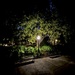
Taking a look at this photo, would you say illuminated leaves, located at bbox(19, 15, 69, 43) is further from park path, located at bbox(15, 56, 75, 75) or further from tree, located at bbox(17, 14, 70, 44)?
park path, located at bbox(15, 56, 75, 75)

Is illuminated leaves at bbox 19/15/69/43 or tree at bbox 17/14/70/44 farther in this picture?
illuminated leaves at bbox 19/15/69/43

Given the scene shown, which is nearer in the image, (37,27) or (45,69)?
(45,69)

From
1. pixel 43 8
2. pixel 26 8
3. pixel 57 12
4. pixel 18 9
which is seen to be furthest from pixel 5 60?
pixel 57 12

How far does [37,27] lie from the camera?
61.1 ft

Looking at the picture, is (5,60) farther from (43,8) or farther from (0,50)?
(43,8)

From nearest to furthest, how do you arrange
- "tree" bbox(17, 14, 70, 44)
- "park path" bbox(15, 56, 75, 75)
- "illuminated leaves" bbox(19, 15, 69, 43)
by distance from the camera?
"park path" bbox(15, 56, 75, 75)
"tree" bbox(17, 14, 70, 44)
"illuminated leaves" bbox(19, 15, 69, 43)

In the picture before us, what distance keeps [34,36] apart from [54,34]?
3.90 m

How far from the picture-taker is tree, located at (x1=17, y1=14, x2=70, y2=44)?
53.9ft

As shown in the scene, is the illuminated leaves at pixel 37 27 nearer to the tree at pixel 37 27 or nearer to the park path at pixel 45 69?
the tree at pixel 37 27

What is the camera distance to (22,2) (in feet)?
42.8

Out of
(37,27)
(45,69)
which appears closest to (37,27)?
(37,27)

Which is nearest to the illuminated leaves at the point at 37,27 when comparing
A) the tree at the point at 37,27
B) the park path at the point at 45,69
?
the tree at the point at 37,27

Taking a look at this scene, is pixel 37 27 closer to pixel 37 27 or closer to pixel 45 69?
pixel 37 27

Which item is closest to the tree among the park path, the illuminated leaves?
the illuminated leaves
